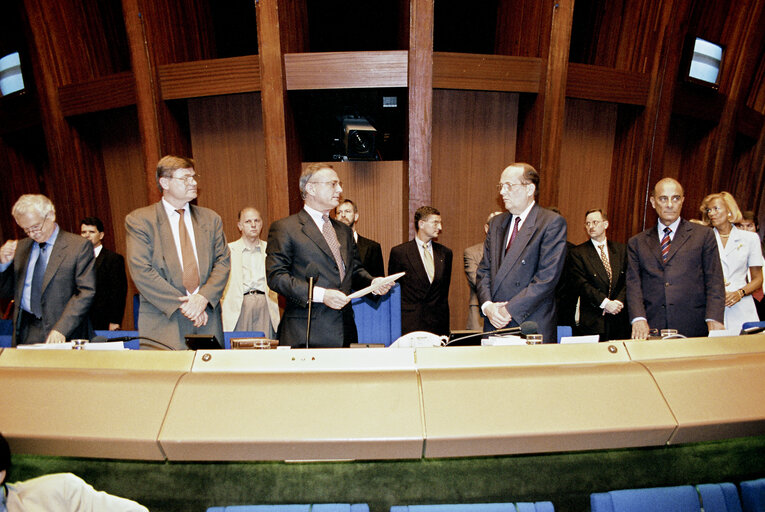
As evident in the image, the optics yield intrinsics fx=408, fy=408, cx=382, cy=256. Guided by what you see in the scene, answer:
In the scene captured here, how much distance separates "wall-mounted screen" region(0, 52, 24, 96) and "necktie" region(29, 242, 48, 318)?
4.48 m

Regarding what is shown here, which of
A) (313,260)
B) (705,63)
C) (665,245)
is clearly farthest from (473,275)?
(705,63)

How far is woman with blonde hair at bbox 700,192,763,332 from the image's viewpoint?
298 cm

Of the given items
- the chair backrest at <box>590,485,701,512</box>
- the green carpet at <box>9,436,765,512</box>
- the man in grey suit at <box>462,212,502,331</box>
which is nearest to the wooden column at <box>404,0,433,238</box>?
the man in grey suit at <box>462,212,502,331</box>

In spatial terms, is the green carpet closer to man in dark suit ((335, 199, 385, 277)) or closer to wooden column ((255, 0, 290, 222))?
man in dark suit ((335, 199, 385, 277))

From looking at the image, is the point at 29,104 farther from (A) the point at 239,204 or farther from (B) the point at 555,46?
(B) the point at 555,46

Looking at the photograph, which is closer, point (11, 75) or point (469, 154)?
A: point (469, 154)

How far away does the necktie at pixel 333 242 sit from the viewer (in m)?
2.16

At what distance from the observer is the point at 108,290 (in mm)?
3555

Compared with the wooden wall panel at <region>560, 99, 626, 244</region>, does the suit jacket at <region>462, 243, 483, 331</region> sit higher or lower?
lower

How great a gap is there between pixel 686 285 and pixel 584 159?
8.86 ft

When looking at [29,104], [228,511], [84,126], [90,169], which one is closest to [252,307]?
[228,511]

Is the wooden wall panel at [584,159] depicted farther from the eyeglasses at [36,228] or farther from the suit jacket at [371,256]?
the eyeglasses at [36,228]

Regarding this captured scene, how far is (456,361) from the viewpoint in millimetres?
1276

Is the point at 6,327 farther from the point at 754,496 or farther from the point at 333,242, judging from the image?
the point at 754,496
